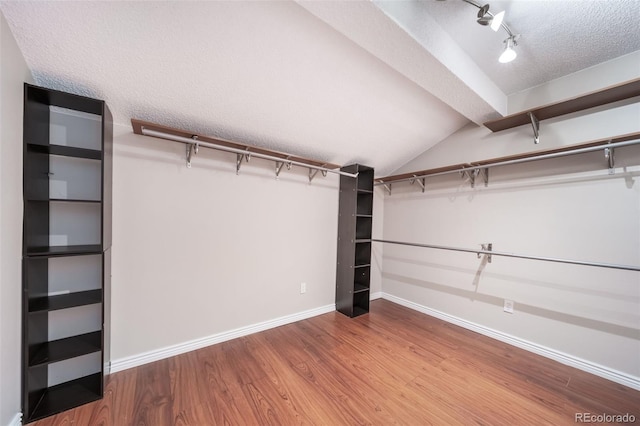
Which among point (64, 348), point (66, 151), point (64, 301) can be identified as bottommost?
point (64, 348)

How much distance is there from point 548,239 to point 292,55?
2.68 m

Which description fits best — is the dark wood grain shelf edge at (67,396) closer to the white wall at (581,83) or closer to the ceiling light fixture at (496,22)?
the ceiling light fixture at (496,22)

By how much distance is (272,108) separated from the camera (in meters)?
1.95

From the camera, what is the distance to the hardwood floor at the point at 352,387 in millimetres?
1428

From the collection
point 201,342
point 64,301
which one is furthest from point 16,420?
point 201,342

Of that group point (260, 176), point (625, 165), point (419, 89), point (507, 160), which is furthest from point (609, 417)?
point (260, 176)

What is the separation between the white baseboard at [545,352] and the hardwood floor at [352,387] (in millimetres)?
62

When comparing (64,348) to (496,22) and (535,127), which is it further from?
(535,127)

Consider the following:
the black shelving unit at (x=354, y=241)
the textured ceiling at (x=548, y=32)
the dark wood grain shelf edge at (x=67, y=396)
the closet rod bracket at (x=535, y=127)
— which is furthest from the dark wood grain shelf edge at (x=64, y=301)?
the closet rod bracket at (x=535, y=127)

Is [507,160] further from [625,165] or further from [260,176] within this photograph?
[260,176]

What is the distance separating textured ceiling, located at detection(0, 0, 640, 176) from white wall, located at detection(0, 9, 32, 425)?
0.17m

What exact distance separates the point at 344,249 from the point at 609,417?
229cm

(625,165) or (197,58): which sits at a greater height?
(197,58)

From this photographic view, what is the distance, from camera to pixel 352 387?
1.68 m
